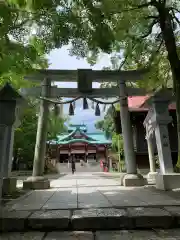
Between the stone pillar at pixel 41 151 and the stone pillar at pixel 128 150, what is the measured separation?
3.13 meters

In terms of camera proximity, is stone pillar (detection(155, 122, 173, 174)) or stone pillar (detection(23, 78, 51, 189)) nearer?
stone pillar (detection(155, 122, 173, 174))

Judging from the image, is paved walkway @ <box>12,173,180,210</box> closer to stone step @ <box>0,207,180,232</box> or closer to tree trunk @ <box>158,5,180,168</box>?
stone step @ <box>0,207,180,232</box>

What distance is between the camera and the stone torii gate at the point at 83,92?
8.27 metres

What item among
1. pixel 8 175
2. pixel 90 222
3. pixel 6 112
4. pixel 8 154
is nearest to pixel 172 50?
pixel 6 112

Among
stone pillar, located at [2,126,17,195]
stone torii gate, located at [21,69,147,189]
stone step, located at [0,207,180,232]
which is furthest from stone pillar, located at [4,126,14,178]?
stone step, located at [0,207,180,232]

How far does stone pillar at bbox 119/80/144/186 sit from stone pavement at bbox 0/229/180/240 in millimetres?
4745

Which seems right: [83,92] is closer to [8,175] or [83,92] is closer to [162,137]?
[162,137]

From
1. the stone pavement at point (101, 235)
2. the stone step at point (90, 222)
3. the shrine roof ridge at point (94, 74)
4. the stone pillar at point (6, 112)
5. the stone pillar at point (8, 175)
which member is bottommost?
the stone pavement at point (101, 235)

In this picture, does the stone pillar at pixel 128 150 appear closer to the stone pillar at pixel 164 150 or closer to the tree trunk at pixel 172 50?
the stone pillar at pixel 164 150

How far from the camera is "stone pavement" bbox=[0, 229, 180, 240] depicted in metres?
2.91

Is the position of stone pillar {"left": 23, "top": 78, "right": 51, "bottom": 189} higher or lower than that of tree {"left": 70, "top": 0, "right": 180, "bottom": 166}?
lower

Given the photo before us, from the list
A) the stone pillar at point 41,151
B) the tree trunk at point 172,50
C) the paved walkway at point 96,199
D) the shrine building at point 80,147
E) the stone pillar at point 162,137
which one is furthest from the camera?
the shrine building at point 80,147

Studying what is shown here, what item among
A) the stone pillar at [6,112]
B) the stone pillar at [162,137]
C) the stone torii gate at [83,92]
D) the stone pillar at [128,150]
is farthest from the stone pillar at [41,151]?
the stone pillar at [162,137]

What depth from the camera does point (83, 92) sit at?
888 centimetres
